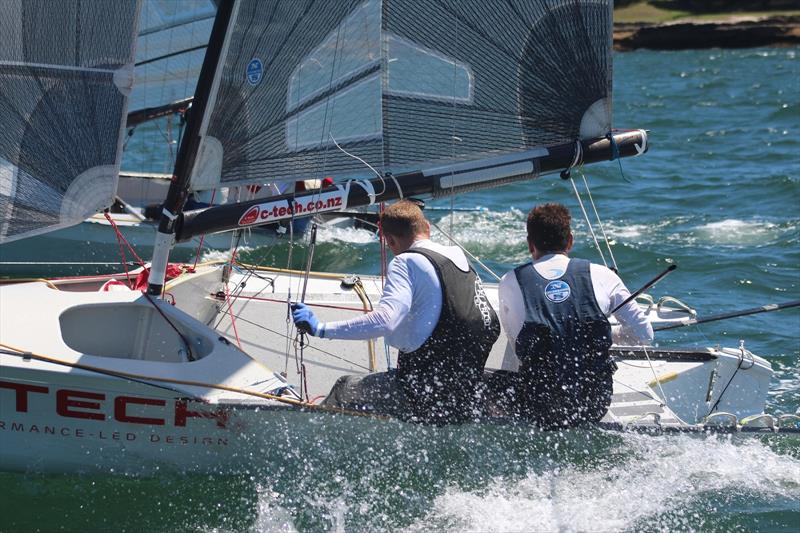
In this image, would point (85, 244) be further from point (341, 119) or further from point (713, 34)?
point (713, 34)

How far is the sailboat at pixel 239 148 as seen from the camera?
448 centimetres

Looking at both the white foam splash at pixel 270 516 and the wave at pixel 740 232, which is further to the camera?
the wave at pixel 740 232

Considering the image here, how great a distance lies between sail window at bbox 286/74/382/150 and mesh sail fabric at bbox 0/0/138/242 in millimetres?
766

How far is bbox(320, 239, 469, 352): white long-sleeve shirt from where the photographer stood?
422 cm

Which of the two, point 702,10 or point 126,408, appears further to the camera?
point 702,10

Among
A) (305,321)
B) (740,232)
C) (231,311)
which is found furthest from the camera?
(740,232)

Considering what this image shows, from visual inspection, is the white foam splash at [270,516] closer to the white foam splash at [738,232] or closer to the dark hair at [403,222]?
the dark hair at [403,222]

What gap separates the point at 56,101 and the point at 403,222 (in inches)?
63.9

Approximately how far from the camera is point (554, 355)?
4.39 metres

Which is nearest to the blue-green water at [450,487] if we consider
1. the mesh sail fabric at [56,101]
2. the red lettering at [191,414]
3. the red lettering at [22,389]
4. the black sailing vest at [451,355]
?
the black sailing vest at [451,355]

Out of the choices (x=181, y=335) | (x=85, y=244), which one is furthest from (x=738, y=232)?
(x=181, y=335)

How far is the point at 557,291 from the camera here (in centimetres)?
442

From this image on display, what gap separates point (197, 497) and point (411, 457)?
94 cm

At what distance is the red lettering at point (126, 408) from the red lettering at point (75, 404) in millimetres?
62
